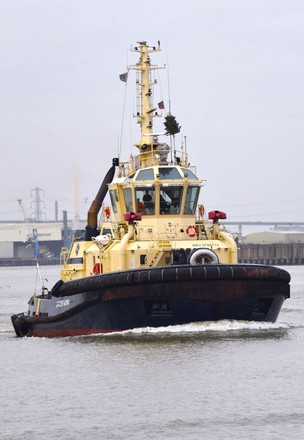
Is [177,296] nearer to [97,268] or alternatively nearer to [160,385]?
[97,268]

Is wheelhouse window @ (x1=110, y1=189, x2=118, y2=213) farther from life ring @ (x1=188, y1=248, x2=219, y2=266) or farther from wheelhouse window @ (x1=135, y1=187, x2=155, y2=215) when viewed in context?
life ring @ (x1=188, y1=248, x2=219, y2=266)

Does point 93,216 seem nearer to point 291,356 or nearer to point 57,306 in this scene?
point 57,306

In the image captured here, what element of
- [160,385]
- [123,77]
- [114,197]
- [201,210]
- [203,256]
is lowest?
[160,385]

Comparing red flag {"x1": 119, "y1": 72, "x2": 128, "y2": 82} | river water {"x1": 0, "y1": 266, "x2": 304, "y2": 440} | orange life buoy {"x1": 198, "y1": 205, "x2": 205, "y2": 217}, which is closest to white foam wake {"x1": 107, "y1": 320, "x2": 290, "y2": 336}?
river water {"x1": 0, "y1": 266, "x2": 304, "y2": 440}

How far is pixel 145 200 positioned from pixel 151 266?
237 centimetres

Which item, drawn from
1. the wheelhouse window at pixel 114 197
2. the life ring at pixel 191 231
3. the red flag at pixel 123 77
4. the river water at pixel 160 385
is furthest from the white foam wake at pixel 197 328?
the red flag at pixel 123 77

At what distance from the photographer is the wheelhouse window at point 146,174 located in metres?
31.8

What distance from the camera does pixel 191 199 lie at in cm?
3200

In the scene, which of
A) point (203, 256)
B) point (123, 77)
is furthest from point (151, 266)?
point (123, 77)

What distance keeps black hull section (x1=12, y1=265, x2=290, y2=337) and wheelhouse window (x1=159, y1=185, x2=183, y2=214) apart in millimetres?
Result: 3167

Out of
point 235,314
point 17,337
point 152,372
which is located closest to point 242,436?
point 152,372

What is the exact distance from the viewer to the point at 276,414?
1917 centimetres

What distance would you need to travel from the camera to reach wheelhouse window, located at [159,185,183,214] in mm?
31703

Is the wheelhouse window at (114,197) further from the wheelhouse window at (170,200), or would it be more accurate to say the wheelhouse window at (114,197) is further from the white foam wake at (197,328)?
the white foam wake at (197,328)
